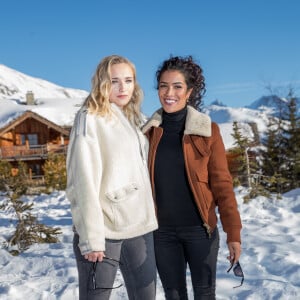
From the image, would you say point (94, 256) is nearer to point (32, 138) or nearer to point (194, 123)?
point (194, 123)

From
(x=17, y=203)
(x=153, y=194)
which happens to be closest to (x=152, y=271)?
(x=153, y=194)

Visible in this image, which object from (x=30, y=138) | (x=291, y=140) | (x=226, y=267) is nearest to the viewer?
(x=226, y=267)

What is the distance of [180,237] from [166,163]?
552mm

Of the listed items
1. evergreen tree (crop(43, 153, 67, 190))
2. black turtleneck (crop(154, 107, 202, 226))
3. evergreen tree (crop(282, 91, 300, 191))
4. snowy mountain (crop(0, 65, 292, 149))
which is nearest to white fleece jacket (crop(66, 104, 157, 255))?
black turtleneck (crop(154, 107, 202, 226))

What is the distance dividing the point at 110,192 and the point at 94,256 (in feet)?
1.28

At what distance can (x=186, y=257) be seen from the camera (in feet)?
9.93

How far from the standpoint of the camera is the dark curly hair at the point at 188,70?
2.97 meters

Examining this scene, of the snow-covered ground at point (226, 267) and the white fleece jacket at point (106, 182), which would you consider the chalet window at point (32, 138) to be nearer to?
the snow-covered ground at point (226, 267)

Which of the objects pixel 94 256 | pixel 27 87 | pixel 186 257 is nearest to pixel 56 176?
pixel 186 257

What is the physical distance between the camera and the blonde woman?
93.5 inches

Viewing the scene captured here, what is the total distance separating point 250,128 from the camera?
99.7ft

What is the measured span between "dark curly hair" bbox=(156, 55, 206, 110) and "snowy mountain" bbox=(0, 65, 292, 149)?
1.58 feet

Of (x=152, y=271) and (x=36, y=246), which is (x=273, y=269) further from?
(x=36, y=246)

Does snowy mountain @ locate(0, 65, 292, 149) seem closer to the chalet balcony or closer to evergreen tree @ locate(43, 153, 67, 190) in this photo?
the chalet balcony
